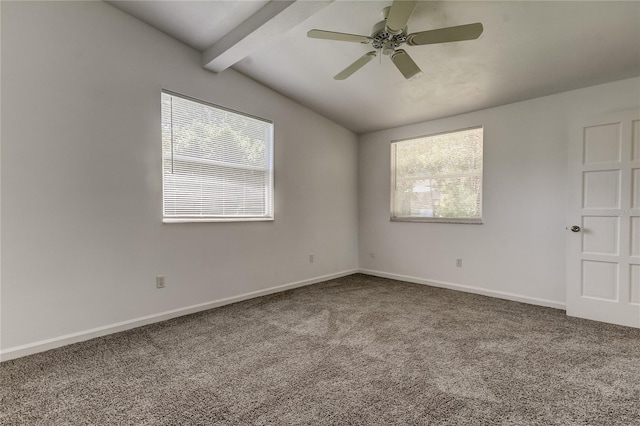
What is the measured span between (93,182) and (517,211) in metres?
4.49

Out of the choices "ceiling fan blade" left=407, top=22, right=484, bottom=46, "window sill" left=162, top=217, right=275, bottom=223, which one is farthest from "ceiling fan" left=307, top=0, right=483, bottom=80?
"window sill" left=162, top=217, right=275, bottom=223

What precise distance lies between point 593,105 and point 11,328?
18.4 ft

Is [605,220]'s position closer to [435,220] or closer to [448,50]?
[435,220]

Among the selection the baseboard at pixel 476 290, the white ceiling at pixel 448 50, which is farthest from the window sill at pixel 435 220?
the white ceiling at pixel 448 50

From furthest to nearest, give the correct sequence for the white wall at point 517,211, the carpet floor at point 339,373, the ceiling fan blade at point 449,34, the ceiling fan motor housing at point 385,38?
the white wall at point 517,211 < the ceiling fan motor housing at point 385,38 < the ceiling fan blade at point 449,34 < the carpet floor at point 339,373

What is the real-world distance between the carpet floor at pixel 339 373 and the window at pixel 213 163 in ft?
4.02

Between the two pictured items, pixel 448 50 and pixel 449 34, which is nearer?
pixel 449 34

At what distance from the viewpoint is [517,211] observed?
380 cm

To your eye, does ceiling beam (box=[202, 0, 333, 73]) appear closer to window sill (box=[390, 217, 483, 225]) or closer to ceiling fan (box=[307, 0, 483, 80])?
ceiling fan (box=[307, 0, 483, 80])

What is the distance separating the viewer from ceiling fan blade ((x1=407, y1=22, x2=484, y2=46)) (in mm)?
2045

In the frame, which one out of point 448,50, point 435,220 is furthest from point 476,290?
point 448,50

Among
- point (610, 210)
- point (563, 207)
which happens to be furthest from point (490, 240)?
point (610, 210)

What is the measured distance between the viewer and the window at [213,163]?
10.6ft

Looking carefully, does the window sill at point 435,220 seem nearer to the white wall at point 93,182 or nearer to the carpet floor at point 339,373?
the carpet floor at point 339,373
